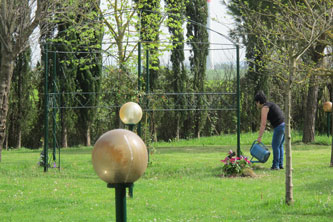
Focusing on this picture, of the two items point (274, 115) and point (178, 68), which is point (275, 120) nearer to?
point (274, 115)

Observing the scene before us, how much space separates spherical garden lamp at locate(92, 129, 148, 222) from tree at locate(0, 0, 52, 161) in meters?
9.82

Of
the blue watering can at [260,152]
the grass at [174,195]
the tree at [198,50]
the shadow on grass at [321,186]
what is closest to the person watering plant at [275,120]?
the blue watering can at [260,152]

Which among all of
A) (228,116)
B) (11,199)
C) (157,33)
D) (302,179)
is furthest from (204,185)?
(228,116)

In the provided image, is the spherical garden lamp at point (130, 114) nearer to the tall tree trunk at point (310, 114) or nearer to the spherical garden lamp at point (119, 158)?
the spherical garden lamp at point (119, 158)

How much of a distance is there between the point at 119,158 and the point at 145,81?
1647cm

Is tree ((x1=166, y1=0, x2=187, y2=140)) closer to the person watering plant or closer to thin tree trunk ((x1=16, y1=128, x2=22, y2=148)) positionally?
thin tree trunk ((x1=16, y1=128, x2=22, y2=148))

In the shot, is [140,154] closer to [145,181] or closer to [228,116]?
[145,181]


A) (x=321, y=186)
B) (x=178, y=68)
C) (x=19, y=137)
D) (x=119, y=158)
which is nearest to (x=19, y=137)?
(x=19, y=137)

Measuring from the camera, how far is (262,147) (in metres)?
10.8

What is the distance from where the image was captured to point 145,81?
774 inches

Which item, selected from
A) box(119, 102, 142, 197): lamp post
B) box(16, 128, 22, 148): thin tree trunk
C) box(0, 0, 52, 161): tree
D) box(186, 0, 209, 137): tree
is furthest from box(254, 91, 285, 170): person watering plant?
box(16, 128, 22, 148): thin tree trunk

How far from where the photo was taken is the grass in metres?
6.12

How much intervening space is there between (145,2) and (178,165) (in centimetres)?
1111

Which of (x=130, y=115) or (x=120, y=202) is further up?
(x=130, y=115)
